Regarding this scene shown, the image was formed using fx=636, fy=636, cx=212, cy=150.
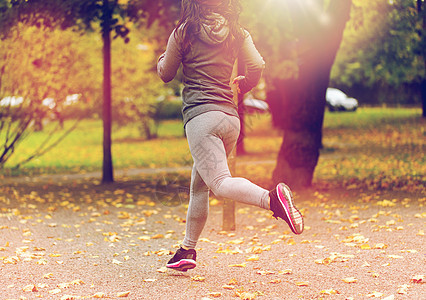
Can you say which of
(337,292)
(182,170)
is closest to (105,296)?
(337,292)

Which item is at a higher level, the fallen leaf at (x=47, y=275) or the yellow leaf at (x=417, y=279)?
the yellow leaf at (x=417, y=279)

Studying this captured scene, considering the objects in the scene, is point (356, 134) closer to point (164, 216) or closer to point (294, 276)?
point (164, 216)

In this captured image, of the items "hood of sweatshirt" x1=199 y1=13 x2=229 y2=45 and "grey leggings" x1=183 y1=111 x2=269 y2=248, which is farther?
"hood of sweatshirt" x1=199 y1=13 x2=229 y2=45

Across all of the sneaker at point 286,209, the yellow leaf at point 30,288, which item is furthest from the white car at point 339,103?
the sneaker at point 286,209

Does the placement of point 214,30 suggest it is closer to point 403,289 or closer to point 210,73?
point 210,73

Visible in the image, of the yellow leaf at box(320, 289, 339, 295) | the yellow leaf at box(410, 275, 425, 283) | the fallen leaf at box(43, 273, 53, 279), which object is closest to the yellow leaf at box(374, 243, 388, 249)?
the yellow leaf at box(410, 275, 425, 283)

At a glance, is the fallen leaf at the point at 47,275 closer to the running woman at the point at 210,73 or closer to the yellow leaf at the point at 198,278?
the yellow leaf at the point at 198,278

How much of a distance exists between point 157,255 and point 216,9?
257cm

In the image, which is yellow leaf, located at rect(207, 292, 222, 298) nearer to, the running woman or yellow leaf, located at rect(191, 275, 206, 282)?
yellow leaf, located at rect(191, 275, 206, 282)

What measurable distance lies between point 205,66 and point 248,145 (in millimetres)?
16748

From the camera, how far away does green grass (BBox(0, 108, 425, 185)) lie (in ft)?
51.1

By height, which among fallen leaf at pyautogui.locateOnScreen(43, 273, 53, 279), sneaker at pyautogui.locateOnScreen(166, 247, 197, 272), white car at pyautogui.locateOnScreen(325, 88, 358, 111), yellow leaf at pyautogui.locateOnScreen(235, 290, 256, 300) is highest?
white car at pyautogui.locateOnScreen(325, 88, 358, 111)

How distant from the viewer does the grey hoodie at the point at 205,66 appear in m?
4.18

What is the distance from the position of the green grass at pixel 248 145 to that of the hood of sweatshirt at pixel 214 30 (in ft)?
25.2
